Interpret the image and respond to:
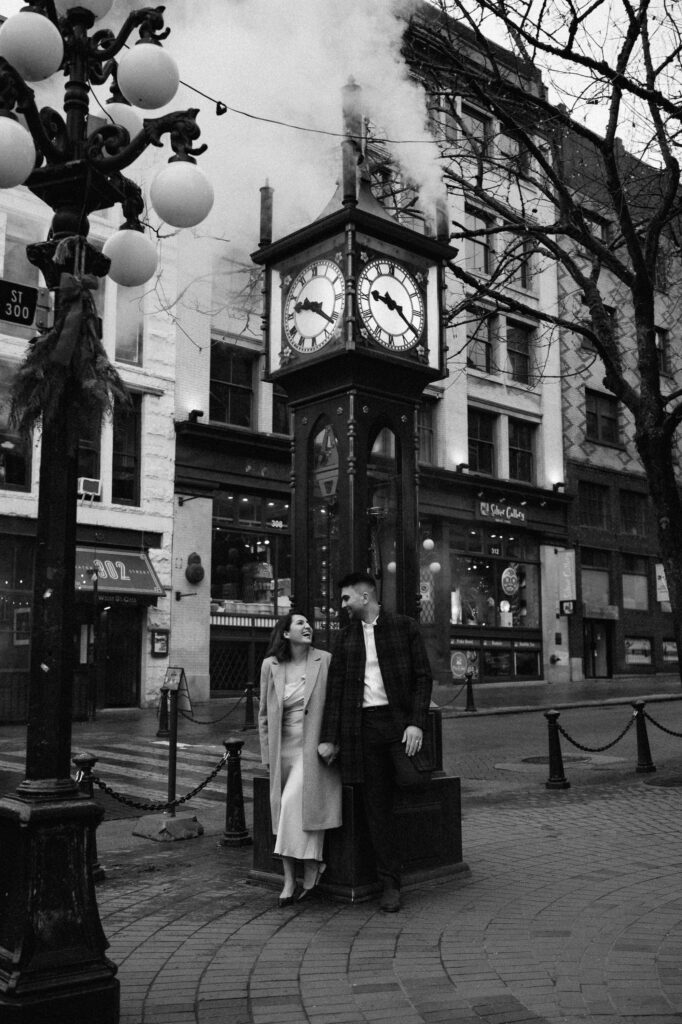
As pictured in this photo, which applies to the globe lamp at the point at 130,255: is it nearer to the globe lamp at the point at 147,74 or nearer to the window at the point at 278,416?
the globe lamp at the point at 147,74

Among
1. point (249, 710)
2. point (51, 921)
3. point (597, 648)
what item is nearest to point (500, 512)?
point (597, 648)

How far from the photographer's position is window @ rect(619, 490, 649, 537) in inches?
1432

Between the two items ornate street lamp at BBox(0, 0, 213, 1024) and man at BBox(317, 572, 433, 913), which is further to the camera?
man at BBox(317, 572, 433, 913)

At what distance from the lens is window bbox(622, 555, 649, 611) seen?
35.8m

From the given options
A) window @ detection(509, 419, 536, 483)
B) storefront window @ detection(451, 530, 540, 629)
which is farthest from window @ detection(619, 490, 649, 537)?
storefront window @ detection(451, 530, 540, 629)

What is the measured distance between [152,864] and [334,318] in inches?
167

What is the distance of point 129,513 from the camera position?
73.5 feet

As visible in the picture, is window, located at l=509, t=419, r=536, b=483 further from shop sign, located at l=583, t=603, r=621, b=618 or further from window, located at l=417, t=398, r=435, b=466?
shop sign, located at l=583, t=603, r=621, b=618

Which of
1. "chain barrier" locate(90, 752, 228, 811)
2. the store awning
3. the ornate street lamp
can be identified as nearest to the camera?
the ornate street lamp

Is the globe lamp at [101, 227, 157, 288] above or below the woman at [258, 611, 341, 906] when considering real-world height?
above

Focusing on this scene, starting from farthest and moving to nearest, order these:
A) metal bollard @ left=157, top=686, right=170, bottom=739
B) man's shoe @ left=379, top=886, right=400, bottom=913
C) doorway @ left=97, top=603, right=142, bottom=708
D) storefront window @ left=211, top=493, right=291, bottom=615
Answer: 1. storefront window @ left=211, top=493, right=291, bottom=615
2. doorway @ left=97, top=603, right=142, bottom=708
3. metal bollard @ left=157, top=686, right=170, bottom=739
4. man's shoe @ left=379, top=886, right=400, bottom=913

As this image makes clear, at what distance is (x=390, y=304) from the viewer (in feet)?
22.8

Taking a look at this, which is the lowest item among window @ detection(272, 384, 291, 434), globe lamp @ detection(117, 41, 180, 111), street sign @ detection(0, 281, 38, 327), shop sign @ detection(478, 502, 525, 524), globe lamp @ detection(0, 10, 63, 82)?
street sign @ detection(0, 281, 38, 327)

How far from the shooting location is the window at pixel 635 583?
35781mm
